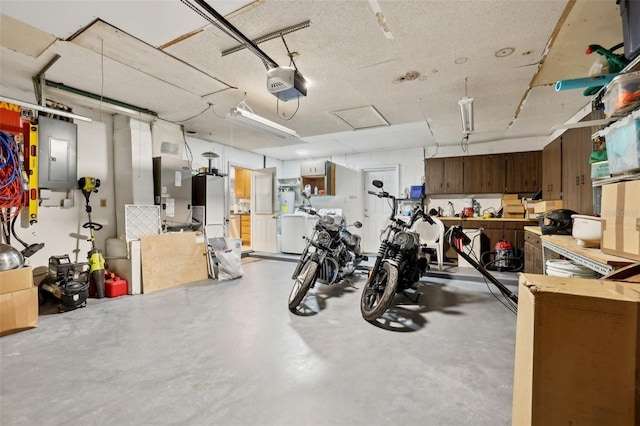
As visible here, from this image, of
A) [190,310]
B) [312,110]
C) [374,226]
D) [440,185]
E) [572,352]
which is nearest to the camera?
[572,352]

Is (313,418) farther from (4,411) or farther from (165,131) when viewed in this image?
(165,131)

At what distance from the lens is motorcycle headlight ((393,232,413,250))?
307cm

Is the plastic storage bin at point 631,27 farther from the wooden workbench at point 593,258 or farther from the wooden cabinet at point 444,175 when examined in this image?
the wooden cabinet at point 444,175

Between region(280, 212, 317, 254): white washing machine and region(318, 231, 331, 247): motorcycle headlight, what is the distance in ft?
10.9

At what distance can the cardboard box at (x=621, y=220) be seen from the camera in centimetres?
138

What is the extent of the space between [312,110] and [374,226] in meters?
4.03

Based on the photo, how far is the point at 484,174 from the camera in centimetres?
597

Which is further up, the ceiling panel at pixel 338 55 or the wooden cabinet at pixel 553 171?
the ceiling panel at pixel 338 55

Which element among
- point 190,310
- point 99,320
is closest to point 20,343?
point 99,320

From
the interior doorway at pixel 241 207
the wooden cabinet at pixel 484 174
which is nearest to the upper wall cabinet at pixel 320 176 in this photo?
the interior doorway at pixel 241 207

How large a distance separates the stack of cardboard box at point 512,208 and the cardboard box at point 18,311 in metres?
7.31

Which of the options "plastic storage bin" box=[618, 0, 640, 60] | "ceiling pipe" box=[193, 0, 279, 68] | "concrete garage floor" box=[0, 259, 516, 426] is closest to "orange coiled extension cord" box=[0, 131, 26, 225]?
"concrete garage floor" box=[0, 259, 516, 426]

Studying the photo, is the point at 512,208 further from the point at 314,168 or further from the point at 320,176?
the point at 314,168

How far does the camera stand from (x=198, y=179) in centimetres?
Result: 518
